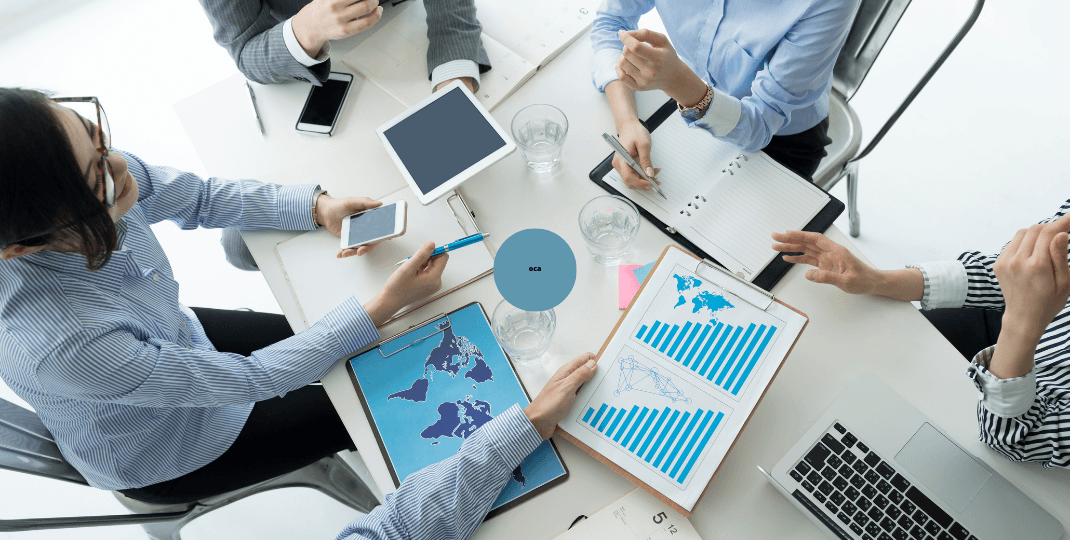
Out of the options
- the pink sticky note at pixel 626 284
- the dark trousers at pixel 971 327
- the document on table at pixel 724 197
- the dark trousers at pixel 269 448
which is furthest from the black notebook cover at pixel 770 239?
the dark trousers at pixel 269 448

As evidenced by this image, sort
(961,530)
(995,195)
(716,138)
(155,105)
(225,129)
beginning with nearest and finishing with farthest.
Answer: (961,530)
(716,138)
(225,129)
(995,195)
(155,105)

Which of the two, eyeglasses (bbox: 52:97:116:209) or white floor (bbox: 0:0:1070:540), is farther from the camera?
white floor (bbox: 0:0:1070:540)

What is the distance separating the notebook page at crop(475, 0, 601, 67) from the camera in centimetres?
144

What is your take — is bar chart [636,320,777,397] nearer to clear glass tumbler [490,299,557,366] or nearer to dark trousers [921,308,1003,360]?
clear glass tumbler [490,299,557,366]

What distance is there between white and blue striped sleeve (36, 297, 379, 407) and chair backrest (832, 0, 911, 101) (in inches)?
51.9

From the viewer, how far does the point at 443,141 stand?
1253 mm

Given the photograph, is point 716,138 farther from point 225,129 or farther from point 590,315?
point 225,129

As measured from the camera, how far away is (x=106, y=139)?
1.01m

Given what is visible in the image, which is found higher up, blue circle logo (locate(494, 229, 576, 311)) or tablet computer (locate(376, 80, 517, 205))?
tablet computer (locate(376, 80, 517, 205))

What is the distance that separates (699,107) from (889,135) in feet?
5.09

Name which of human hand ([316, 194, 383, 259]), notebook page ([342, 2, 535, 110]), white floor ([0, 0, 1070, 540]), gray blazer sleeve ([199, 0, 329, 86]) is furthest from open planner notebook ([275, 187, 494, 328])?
white floor ([0, 0, 1070, 540])

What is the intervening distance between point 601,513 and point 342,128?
1004 mm

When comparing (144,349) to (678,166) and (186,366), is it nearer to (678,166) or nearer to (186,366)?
(186,366)

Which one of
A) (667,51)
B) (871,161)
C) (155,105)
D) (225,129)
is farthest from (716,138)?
(155,105)
